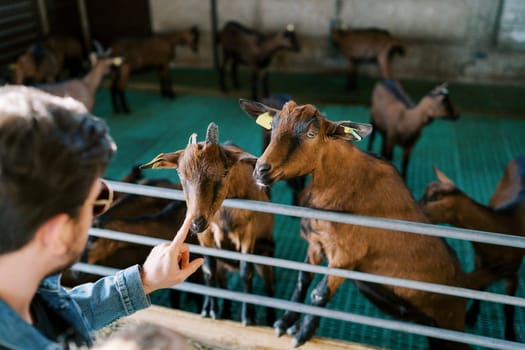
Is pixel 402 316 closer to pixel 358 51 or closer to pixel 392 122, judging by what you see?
pixel 392 122

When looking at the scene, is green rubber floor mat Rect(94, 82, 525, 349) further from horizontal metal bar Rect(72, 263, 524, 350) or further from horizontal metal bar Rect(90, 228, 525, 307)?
horizontal metal bar Rect(90, 228, 525, 307)

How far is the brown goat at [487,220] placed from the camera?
324 cm

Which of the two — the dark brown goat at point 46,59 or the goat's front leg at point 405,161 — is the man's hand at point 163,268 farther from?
the dark brown goat at point 46,59

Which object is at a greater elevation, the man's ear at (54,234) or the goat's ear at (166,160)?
the man's ear at (54,234)

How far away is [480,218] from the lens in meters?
3.44

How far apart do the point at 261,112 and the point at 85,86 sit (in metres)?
4.99

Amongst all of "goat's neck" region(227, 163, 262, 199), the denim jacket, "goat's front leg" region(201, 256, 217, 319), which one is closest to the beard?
the denim jacket

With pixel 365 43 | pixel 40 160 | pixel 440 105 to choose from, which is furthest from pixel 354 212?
pixel 365 43

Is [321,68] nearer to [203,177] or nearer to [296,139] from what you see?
[296,139]

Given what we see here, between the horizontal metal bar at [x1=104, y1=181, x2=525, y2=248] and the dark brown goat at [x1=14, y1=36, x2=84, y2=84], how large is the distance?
626 centimetres

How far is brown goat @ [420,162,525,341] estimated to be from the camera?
3238 millimetres

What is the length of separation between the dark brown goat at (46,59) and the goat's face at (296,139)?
21.3 ft

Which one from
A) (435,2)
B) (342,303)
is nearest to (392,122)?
(342,303)

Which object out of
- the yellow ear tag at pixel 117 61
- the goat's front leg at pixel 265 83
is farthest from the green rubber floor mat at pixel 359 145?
the yellow ear tag at pixel 117 61
